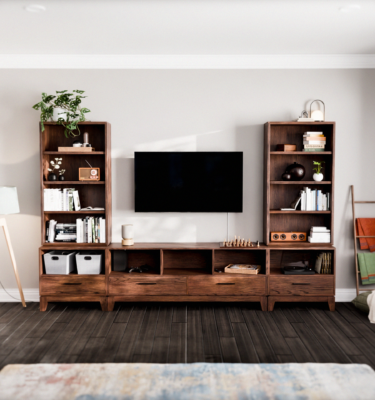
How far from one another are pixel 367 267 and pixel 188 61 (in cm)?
296

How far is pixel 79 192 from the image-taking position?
4102 mm

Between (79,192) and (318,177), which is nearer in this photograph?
(318,177)

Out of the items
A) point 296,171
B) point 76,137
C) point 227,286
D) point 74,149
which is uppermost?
point 76,137

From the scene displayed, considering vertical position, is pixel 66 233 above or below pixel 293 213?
below

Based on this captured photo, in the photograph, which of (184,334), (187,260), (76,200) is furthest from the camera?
(187,260)

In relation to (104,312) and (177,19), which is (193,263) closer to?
(104,312)

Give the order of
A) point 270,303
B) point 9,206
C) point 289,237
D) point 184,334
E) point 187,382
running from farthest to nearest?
point 289,237 < point 270,303 < point 9,206 < point 184,334 < point 187,382

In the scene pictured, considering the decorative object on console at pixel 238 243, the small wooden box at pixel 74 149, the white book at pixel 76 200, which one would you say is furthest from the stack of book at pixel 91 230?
the decorative object on console at pixel 238 243

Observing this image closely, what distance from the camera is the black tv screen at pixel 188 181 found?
3.99 metres

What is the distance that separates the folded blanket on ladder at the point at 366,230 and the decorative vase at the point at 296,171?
852 mm

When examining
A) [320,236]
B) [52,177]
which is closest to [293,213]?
[320,236]

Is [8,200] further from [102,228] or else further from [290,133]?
[290,133]

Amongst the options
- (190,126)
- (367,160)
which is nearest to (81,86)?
(190,126)

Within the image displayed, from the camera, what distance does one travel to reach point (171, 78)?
4.07 m
